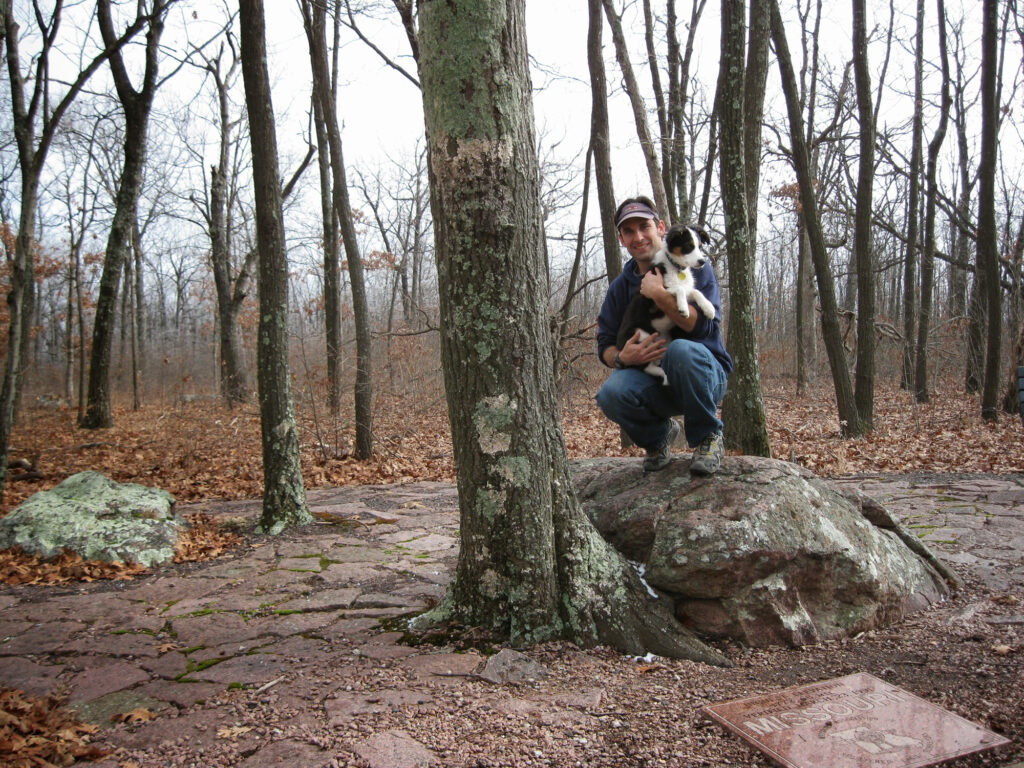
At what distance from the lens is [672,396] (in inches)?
148

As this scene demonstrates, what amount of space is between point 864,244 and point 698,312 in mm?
8827

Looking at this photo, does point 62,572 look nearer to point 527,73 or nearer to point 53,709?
point 53,709

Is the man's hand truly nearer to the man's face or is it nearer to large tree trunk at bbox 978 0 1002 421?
the man's face

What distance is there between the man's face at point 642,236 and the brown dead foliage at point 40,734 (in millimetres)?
3229

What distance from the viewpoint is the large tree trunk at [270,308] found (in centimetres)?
566

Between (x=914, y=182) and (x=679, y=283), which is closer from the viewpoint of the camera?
(x=679, y=283)

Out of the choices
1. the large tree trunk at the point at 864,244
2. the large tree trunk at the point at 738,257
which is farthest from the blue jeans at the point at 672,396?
the large tree trunk at the point at 864,244

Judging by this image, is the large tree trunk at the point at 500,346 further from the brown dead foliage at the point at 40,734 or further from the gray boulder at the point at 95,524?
the gray boulder at the point at 95,524

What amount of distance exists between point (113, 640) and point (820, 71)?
2124 centimetres

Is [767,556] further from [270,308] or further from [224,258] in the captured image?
[224,258]

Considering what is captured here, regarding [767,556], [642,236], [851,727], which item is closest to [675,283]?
[642,236]

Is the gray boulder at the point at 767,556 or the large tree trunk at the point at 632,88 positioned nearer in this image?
the gray boulder at the point at 767,556

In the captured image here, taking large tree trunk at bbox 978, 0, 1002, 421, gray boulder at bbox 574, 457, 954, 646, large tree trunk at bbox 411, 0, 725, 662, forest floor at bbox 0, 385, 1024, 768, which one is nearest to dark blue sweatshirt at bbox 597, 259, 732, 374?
gray boulder at bbox 574, 457, 954, 646

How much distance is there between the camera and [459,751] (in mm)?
2115
